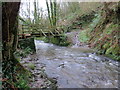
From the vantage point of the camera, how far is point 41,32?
12.7m

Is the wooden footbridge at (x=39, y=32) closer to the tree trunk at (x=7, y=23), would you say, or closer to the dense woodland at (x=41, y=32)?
the dense woodland at (x=41, y=32)

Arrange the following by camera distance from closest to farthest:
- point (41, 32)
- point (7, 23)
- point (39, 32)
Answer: point (7, 23) < point (39, 32) < point (41, 32)

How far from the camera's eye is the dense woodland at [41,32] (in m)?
3.83

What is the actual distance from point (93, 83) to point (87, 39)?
9108mm

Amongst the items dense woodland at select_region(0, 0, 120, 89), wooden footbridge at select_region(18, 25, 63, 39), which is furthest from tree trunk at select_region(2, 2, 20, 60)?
wooden footbridge at select_region(18, 25, 63, 39)

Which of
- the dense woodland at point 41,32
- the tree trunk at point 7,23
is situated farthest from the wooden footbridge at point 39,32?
the tree trunk at point 7,23

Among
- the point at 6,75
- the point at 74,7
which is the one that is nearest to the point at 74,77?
the point at 6,75

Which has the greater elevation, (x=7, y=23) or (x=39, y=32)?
(x=7, y=23)

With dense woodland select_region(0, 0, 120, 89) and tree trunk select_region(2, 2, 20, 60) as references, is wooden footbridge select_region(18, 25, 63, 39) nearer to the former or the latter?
dense woodland select_region(0, 0, 120, 89)

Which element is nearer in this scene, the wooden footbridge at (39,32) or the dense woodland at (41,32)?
the dense woodland at (41,32)

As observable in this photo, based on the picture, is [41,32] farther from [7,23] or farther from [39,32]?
[7,23]

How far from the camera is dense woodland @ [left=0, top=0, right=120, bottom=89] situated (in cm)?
383

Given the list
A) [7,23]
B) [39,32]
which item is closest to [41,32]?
[39,32]

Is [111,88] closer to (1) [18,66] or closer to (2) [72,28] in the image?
(1) [18,66]
